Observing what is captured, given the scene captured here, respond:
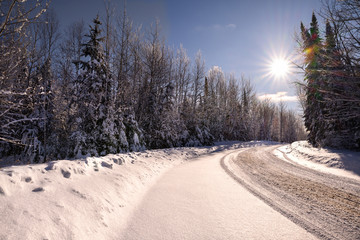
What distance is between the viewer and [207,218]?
286cm

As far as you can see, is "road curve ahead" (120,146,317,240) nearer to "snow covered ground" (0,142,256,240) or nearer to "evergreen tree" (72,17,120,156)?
"snow covered ground" (0,142,256,240)

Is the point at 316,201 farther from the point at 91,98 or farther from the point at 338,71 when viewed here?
the point at 91,98

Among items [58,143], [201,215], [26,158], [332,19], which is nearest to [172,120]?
[58,143]

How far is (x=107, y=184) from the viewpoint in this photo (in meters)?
3.67

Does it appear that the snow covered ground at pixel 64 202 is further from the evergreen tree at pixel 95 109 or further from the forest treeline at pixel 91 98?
the evergreen tree at pixel 95 109

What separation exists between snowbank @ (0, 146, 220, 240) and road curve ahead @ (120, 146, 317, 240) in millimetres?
373

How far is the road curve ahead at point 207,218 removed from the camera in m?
2.38

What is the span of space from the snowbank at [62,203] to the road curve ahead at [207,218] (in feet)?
1.22

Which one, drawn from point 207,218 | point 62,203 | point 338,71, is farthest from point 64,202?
point 338,71

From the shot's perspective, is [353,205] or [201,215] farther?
[353,205]

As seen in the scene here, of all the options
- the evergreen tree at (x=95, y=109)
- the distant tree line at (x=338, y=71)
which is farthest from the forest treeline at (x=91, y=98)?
the distant tree line at (x=338, y=71)

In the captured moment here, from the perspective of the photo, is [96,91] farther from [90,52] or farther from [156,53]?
[156,53]

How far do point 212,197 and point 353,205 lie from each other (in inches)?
113

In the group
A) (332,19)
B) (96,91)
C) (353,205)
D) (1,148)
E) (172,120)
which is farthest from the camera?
(172,120)
